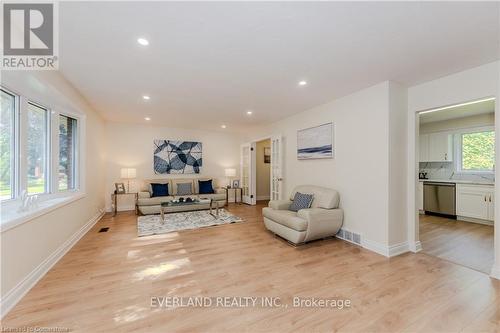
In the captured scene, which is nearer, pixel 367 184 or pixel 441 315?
pixel 441 315

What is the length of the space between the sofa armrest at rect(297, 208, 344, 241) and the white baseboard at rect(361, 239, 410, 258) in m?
0.48

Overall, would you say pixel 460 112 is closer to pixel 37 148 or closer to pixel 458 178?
pixel 458 178

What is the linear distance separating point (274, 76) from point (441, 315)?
2920 mm

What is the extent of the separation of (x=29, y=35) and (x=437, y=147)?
299 inches

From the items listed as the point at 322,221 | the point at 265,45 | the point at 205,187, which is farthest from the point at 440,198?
the point at 205,187

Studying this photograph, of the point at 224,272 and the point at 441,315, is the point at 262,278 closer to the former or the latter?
the point at 224,272

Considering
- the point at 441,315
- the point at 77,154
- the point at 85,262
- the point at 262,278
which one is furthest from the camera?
the point at 77,154

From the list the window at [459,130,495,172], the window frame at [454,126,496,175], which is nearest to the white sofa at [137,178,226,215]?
the window frame at [454,126,496,175]

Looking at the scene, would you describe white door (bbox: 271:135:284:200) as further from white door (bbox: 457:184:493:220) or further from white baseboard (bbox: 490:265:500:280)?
white door (bbox: 457:184:493:220)

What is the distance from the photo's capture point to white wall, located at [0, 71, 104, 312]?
1.81 metres

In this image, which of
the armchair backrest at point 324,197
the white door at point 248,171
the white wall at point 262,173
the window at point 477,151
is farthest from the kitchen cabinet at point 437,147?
the white door at point 248,171

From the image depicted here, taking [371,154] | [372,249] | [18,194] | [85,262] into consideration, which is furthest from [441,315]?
[18,194]

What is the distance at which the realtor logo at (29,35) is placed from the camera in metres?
1.65

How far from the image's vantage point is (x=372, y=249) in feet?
10.0
